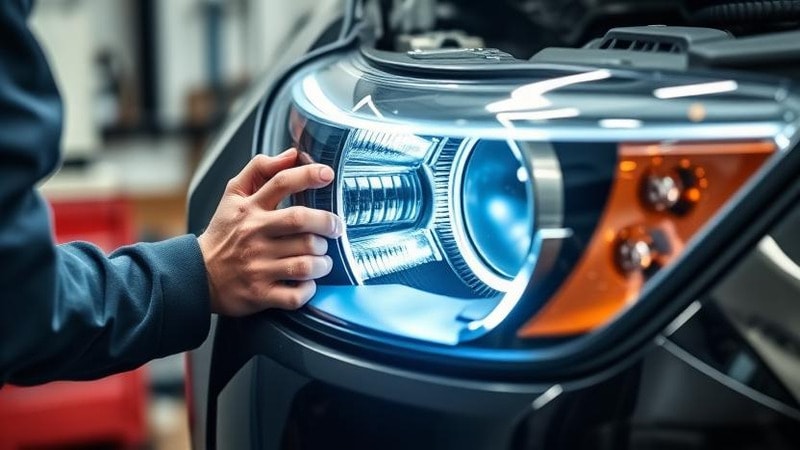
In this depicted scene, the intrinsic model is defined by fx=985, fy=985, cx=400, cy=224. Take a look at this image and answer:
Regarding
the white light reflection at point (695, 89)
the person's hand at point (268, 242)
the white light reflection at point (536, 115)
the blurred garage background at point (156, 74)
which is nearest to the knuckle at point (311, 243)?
the person's hand at point (268, 242)

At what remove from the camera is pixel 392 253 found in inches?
32.0

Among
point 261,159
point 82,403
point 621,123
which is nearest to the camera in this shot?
point 621,123

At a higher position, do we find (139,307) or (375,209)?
(375,209)

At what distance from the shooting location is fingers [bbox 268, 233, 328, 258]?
834mm

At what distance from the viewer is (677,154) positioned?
0.66 m

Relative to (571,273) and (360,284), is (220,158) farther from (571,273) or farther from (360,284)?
(571,273)

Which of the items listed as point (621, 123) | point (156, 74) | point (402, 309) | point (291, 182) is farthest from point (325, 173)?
point (156, 74)

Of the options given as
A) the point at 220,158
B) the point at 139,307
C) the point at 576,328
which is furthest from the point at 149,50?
the point at 576,328

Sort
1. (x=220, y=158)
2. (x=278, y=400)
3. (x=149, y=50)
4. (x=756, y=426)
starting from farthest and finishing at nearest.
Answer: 1. (x=149, y=50)
2. (x=220, y=158)
3. (x=278, y=400)
4. (x=756, y=426)

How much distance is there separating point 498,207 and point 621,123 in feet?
0.43

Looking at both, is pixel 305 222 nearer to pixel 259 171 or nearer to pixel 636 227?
pixel 259 171

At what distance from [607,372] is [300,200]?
328 millimetres

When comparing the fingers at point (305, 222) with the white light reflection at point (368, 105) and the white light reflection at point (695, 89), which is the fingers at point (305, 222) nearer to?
the white light reflection at point (368, 105)

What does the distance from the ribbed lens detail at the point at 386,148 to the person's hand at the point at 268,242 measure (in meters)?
0.03
